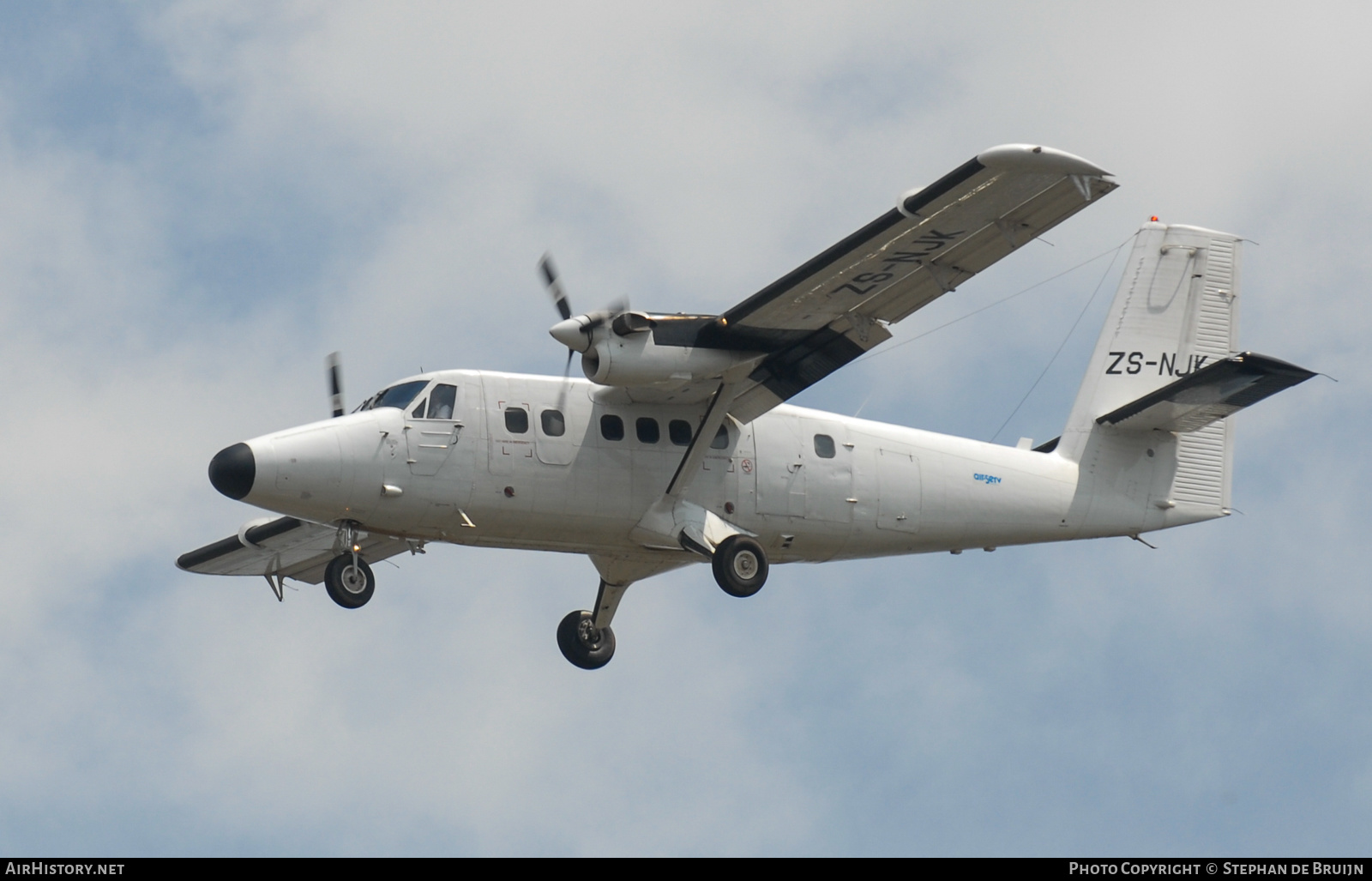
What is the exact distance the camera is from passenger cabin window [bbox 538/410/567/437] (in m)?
20.4

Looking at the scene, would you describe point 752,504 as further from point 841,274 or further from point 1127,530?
point 1127,530

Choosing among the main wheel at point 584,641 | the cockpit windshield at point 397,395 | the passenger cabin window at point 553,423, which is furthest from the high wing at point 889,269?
the main wheel at point 584,641

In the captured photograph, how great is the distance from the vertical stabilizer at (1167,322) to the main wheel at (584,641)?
249 inches

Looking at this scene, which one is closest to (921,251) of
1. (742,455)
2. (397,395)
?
(742,455)

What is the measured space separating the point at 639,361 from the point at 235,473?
4232mm

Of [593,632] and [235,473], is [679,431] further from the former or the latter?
[235,473]

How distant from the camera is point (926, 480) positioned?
22172mm

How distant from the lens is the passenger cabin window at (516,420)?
2027cm

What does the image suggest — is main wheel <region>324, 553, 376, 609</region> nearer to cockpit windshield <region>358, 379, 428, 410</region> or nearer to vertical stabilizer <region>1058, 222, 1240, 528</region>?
cockpit windshield <region>358, 379, 428, 410</region>

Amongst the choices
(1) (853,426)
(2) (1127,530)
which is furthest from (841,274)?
(2) (1127,530)

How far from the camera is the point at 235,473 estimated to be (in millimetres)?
19266

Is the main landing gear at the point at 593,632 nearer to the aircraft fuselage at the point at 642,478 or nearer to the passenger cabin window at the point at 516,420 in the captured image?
the aircraft fuselage at the point at 642,478
